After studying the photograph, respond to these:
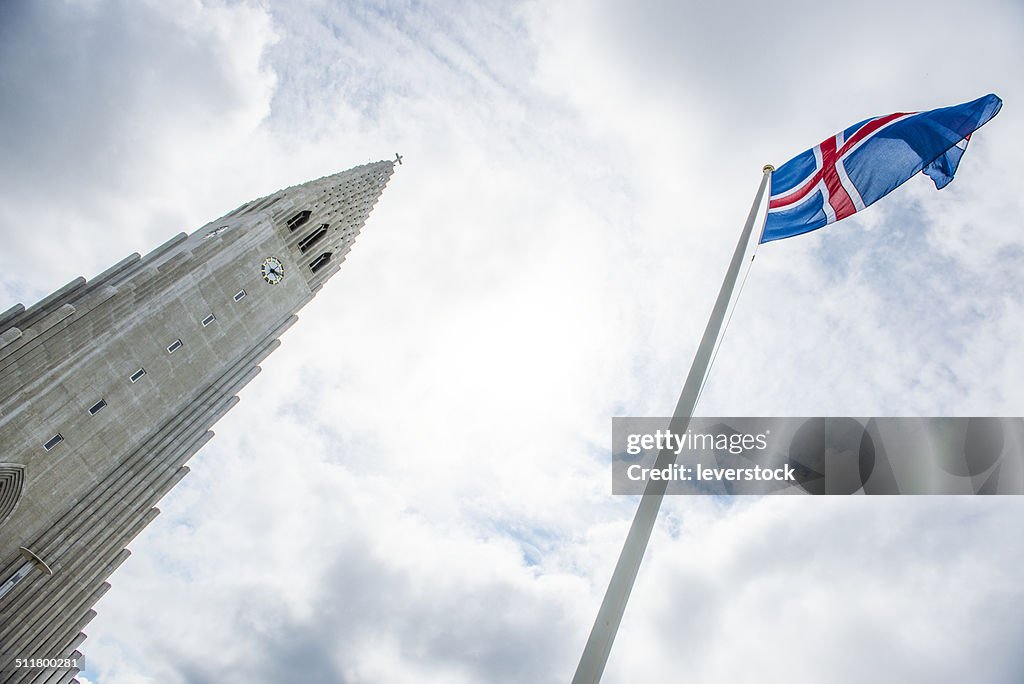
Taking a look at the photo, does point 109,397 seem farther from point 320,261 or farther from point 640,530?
point 640,530

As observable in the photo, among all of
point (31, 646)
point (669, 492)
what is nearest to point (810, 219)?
point (669, 492)

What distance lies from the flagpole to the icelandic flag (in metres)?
5.17

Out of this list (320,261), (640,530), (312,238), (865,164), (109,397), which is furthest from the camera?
(320,261)

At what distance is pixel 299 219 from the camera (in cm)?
4981

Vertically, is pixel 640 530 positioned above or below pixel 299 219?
below

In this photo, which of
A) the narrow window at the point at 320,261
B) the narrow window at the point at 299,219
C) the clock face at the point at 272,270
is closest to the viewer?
the clock face at the point at 272,270

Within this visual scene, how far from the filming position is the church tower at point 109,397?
32719 mm

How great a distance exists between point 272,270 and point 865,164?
41.1 metres

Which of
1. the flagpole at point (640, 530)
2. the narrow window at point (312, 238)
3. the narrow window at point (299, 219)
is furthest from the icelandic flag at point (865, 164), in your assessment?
the narrow window at point (312, 238)

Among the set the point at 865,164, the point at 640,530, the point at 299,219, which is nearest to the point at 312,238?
the point at 299,219

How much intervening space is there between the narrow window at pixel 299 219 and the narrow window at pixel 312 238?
46.3 inches

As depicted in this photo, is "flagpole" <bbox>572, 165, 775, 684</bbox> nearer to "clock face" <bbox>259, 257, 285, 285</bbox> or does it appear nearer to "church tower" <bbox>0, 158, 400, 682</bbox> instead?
"church tower" <bbox>0, 158, 400, 682</bbox>

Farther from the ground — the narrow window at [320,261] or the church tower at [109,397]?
the narrow window at [320,261]

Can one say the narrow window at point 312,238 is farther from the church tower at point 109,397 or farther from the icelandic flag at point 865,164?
the icelandic flag at point 865,164
